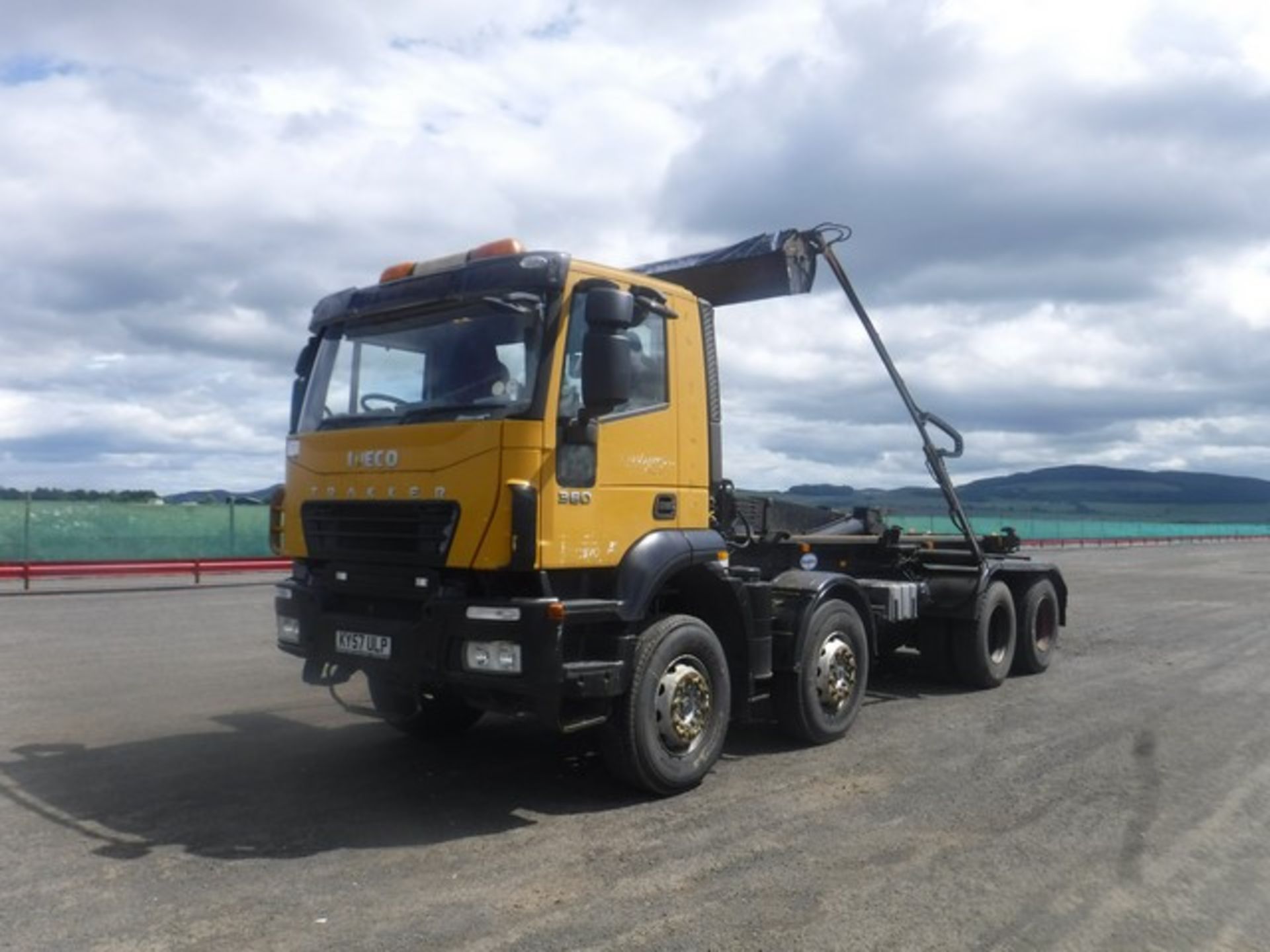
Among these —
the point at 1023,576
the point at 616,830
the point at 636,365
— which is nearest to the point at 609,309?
the point at 636,365

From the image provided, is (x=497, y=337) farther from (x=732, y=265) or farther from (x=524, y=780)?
(x=732, y=265)

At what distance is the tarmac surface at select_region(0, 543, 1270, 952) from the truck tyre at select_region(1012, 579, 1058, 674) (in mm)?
1069

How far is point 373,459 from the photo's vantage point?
6.09 m

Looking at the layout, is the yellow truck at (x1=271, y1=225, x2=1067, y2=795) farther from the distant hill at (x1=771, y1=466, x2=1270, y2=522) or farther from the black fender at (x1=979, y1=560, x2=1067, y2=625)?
the distant hill at (x1=771, y1=466, x2=1270, y2=522)

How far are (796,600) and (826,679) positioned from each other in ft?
2.18

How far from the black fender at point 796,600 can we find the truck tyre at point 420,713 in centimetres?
217

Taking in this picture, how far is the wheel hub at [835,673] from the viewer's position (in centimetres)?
770

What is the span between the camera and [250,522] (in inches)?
1101

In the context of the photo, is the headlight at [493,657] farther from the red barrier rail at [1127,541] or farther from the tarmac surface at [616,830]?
the red barrier rail at [1127,541]

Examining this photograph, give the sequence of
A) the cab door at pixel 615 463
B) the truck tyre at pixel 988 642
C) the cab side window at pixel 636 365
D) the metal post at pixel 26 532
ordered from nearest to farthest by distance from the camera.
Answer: the cab door at pixel 615 463, the cab side window at pixel 636 365, the truck tyre at pixel 988 642, the metal post at pixel 26 532

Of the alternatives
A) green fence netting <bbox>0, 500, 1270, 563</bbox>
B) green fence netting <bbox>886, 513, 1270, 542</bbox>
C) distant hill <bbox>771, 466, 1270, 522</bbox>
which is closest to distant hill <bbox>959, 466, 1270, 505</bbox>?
distant hill <bbox>771, 466, 1270, 522</bbox>

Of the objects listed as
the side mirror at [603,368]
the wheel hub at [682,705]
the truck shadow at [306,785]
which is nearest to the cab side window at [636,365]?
the side mirror at [603,368]

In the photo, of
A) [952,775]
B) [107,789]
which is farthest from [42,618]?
[952,775]

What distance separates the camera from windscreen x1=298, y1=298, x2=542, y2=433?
19.1 feet
